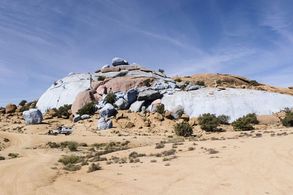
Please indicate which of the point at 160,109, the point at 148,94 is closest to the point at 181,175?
the point at 160,109

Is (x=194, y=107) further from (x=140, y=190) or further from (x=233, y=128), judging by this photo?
(x=140, y=190)

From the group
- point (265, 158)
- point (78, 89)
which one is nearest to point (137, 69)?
point (78, 89)

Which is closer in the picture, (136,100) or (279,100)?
(279,100)

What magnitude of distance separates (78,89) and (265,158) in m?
54.1

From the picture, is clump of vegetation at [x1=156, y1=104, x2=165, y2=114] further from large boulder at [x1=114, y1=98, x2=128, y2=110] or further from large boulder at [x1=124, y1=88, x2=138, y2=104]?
large boulder at [x1=114, y1=98, x2=128, y2=110]

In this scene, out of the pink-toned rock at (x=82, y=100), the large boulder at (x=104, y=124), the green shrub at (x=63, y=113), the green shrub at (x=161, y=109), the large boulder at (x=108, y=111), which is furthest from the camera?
the green shrub at (x=63, y=113)

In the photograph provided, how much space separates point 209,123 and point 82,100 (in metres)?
24.6

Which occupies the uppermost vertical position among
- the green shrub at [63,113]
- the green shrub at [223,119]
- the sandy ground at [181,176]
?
the green shrub at [63,113]

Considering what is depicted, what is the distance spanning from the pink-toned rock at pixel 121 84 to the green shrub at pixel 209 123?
1880 centimetres

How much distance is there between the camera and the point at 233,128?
138 ft

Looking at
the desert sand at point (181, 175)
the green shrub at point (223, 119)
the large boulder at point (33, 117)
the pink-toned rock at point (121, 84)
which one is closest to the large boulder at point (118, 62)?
the pink-toned rock at point (121, 84)

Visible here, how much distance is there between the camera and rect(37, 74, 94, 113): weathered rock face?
221 ft

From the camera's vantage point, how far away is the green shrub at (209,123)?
4191 centimetres

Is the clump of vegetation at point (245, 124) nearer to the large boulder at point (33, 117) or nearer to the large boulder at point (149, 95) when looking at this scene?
the large boulder at point (149, 95)
